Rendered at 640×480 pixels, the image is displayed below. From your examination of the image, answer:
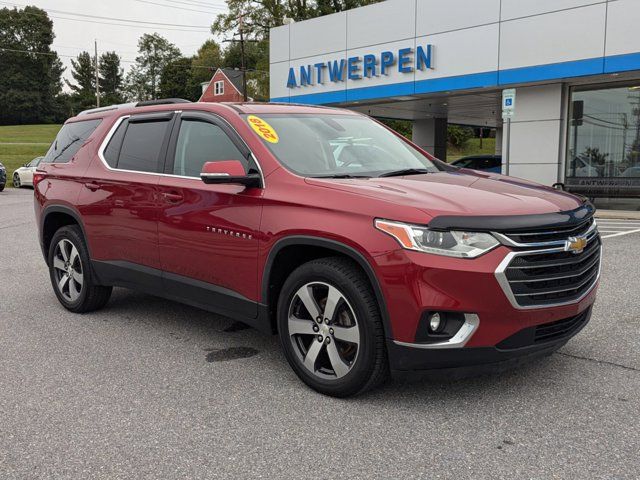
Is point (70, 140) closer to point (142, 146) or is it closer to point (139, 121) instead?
point (139, 121)

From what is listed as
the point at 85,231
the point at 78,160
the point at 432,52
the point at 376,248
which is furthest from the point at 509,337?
the point at 432,52

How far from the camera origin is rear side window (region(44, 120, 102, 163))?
227 inches

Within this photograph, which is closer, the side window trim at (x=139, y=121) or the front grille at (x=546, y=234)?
the front grille at (x=546, y=234)

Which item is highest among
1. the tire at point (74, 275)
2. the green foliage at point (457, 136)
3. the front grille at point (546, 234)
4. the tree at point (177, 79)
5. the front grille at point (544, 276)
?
the tree at point (177, 79)

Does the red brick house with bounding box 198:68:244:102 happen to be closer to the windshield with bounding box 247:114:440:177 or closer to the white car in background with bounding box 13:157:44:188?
the white car in background with bounding box 13:157:44:188

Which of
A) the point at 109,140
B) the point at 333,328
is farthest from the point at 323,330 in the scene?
the point at 109,140

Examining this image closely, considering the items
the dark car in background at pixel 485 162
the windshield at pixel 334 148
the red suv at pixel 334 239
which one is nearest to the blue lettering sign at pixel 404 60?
the dark car in background at pixel 485 162

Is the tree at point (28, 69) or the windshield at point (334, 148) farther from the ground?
the tree at point (28, 69)

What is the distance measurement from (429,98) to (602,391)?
58.3ft

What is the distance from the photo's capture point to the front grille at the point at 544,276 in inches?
125

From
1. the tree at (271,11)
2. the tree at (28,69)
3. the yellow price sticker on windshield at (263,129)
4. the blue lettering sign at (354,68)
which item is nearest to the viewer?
the yellow price sticker on windshield at (263,129)

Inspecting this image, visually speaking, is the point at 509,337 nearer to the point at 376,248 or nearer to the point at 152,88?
the point at 376,248

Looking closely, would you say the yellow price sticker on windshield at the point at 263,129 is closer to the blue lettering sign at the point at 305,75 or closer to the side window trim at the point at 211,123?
the side window trim at the point at 211,123

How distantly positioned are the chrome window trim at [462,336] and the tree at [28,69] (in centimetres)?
10105
